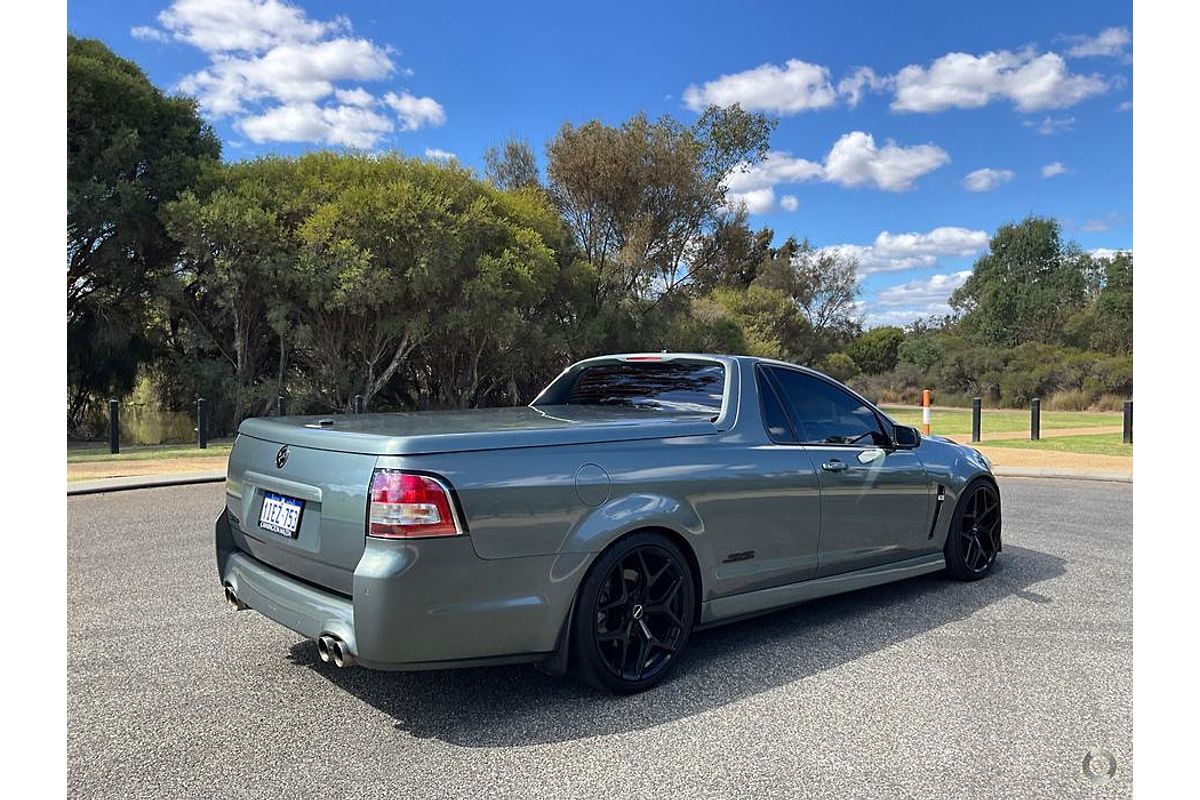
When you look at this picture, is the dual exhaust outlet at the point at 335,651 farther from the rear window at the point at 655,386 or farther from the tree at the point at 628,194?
the tree at the point at 628,194

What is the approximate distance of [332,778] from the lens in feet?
10.0

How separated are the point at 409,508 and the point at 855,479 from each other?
110 inches

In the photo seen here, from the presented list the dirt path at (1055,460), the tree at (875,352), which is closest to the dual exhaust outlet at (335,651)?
the dirt path at (1055,460)

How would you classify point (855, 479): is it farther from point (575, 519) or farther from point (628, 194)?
point (628, 194)

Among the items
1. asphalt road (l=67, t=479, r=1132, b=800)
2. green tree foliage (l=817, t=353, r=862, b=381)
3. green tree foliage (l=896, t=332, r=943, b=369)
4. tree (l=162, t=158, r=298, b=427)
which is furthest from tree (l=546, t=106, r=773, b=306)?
asphalt road (l=67, t=479, r=1132, b=800)

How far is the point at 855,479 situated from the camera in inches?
196

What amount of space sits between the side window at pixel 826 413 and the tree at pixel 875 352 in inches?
2586

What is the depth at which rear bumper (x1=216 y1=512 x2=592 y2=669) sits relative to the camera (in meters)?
3.23

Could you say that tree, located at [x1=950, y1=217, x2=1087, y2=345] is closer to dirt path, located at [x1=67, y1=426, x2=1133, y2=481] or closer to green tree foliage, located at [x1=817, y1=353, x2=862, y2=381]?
green tree foliage, located at [x1=817, y1=353, x2=862, y2=381]

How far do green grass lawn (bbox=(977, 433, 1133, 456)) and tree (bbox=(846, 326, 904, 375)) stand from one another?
49747 mm

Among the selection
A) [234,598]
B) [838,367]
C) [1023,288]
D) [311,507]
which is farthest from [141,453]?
[1023,288]

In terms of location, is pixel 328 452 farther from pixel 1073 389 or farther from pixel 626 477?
pixel 1073 389

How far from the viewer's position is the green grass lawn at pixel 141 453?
15269 millimetres
